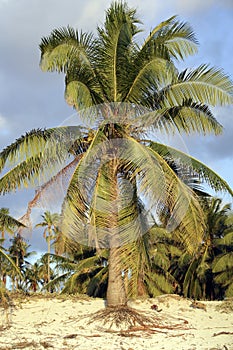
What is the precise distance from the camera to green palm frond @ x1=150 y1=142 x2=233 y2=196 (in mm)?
11492

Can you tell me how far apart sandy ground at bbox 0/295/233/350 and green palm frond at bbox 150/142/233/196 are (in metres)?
3.37

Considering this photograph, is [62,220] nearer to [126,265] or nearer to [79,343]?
[126,265]

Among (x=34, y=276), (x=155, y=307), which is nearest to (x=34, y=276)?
(x=34, y=276)

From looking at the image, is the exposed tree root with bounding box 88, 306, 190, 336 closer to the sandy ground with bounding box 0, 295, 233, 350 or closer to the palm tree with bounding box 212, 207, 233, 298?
the sandy ground with bounding box 0, 295, 233, 350

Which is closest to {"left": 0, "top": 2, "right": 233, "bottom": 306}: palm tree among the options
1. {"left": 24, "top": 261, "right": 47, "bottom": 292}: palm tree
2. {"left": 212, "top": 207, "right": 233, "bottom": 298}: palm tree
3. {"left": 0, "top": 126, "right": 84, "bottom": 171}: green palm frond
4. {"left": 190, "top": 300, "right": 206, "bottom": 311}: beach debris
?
{"left": 0, "top": 126, "right": 84, "bottom": 171}: green palm frond

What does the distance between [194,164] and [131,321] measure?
408cm

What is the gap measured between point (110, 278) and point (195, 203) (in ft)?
9.65

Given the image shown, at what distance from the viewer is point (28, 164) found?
1149cm

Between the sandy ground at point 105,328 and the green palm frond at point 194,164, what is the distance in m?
3.37

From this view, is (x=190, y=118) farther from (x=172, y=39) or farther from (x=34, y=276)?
(x=34, y=276)

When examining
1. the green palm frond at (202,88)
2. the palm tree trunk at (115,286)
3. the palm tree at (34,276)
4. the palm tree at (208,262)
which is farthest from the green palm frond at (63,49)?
the palm tree at (34,276)

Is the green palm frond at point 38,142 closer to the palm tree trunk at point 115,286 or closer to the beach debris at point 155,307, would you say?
the palm tree trunk at point 115,286

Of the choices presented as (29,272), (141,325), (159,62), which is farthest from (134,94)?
(29,272)

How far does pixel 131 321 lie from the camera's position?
10.8 metres
